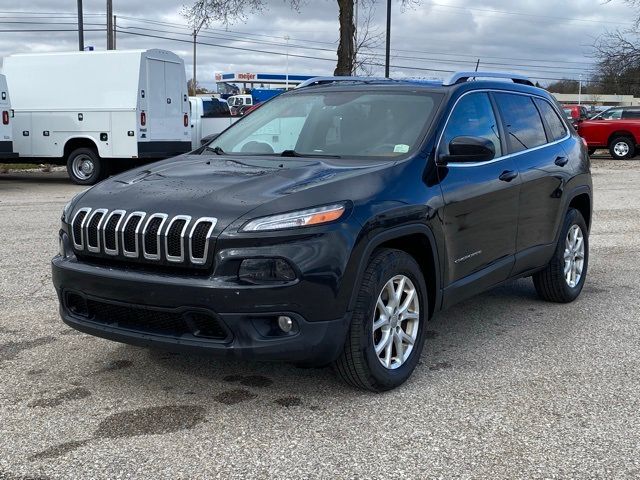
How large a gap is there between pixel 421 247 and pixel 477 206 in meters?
0.61

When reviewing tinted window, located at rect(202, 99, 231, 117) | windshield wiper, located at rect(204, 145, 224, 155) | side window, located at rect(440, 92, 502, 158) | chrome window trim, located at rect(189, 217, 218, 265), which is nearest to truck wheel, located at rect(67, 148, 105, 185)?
tinted window, located at rect(202, 99, 231, 117)

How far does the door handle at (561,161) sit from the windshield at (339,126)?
1564 millimetres

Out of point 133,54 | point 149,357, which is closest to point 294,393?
point 149,357

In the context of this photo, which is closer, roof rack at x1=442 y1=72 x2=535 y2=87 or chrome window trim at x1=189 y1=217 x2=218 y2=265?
chrome window trim at x1=189 y1=217 x2=218 y2=265

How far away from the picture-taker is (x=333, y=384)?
4312 millimetres

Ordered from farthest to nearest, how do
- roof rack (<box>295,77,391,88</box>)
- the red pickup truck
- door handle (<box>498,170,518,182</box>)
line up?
the red pickup truck, roof rack (<box>295,77,391,88</box>), door handle (<box>498,170,518,182</box>)

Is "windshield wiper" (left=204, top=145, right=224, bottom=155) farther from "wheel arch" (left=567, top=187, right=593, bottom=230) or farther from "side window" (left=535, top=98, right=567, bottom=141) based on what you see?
"wheel arch" (left=567, top=187, right=593, bottom=230)

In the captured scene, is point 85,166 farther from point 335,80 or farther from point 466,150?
point 466,150

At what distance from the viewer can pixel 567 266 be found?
6.24 metres

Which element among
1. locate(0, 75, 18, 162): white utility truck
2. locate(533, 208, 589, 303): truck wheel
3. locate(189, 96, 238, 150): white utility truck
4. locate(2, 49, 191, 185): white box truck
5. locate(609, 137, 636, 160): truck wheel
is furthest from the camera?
locate(609, 137, 636, 160): truck wheel

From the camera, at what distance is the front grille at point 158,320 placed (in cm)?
370

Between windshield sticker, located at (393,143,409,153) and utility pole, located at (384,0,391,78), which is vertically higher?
utility pole, located at (384,0,391,78)

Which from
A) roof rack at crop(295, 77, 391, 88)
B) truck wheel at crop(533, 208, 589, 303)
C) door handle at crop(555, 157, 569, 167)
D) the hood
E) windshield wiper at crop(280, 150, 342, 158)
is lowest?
truck wheel at crop(533, 208, 589, 303)

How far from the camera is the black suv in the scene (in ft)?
11.9
